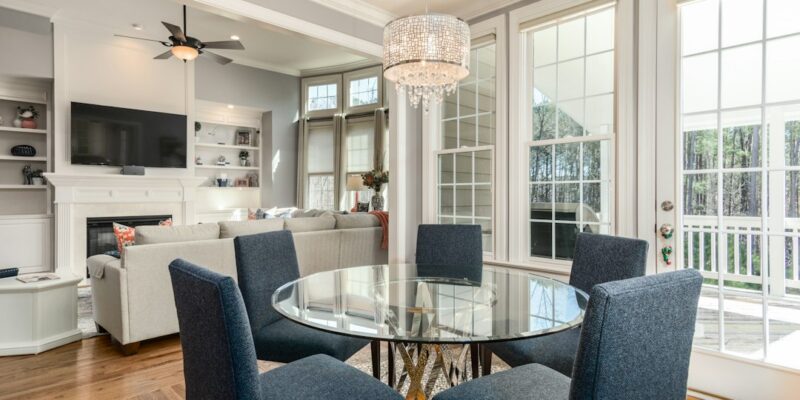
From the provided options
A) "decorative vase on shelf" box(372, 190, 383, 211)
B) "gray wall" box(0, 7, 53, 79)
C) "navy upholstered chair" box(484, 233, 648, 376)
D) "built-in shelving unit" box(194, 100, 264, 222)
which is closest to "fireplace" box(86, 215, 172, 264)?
"built-in shelving unit" box(194, 100, 264, 222)

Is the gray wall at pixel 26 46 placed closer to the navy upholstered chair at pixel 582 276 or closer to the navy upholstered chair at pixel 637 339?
the navy upholstered chair at pixel 582 276

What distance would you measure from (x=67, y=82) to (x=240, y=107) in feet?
8.28

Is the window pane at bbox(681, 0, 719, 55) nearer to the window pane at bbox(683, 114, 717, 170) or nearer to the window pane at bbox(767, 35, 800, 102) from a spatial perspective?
the window pane at bbox(767, 35, 800, 102)

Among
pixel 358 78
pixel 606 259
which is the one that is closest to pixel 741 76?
pixel 606 259

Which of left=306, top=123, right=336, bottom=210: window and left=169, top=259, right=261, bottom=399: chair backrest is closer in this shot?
left=169, top=259, right=261, bottom=399: chair backrest

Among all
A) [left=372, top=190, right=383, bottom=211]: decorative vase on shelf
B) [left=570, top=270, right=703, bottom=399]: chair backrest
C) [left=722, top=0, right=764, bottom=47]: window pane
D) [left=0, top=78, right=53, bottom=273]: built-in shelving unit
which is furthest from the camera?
[left=372, top=190, right=383, bottom=211]: decorative vase on shelf

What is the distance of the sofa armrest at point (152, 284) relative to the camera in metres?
3.00

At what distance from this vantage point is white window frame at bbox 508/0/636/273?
9.08 feet

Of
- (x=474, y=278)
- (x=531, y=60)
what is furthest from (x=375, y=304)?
(x=531, y=60)

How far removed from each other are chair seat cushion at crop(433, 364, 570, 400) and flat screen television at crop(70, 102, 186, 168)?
6247 millimetres

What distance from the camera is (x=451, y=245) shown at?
9.62 ft

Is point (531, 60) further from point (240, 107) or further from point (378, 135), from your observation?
point (240, 107)

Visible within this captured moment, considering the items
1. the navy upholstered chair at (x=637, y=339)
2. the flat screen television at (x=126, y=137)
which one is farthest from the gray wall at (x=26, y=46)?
the navy upholstered chair at (x=637, y=339)

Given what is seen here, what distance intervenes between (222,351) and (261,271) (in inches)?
43.6
